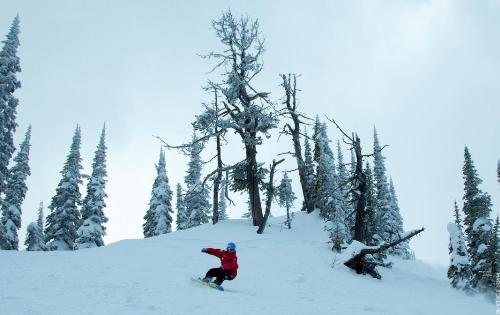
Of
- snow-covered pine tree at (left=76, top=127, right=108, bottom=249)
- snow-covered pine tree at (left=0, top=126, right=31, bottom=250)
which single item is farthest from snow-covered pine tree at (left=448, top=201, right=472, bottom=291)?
snow-covered pine tree at (left=0, top=126, right=31, bottom=250)

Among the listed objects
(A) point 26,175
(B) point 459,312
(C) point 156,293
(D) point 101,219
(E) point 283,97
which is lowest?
(B) point 459,312

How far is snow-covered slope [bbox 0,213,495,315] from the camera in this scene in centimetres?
874

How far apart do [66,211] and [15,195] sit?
204 inches

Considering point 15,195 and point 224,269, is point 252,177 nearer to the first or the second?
point 224,269

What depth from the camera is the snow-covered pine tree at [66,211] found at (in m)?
39.3

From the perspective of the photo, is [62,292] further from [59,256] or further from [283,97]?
[283,97]

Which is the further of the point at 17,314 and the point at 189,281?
the point at 189,281

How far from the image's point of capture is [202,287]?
11492mm

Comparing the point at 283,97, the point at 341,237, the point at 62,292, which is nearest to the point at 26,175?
the point at 283,97

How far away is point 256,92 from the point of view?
2753 centimetres

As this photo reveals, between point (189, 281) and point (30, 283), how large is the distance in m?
3.99

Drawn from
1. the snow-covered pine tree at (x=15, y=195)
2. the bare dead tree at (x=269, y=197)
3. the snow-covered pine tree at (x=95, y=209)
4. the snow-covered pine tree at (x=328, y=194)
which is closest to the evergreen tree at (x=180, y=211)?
the snow-covered pine tree at (x=95, y=209)

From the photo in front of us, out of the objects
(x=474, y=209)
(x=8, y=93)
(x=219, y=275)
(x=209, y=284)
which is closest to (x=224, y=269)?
(x=219, y=275)

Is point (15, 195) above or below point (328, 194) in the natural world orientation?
above
